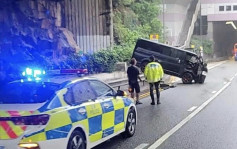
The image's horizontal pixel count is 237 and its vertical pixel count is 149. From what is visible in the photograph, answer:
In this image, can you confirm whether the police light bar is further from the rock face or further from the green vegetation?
the green vegetation

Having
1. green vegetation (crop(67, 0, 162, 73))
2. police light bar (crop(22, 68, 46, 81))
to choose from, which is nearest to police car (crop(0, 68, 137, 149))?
police light bar (crop(22, 68, 46, 81))

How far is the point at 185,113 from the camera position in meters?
12.5

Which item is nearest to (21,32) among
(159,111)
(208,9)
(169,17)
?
(159,111)

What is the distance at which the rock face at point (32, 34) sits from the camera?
19.0 meters

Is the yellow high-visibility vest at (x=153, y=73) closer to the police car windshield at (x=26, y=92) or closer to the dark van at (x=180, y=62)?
the police car windshield at (x=26, y=92)

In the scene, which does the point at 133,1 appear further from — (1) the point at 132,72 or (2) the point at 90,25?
(1) the point at 132,72

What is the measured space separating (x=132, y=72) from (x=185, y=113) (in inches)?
105

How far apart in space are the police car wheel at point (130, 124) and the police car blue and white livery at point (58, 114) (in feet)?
1.91

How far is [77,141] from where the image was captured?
21.2ft

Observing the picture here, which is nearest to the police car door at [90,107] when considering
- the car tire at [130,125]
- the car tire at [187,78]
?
the car tire at [130,125]

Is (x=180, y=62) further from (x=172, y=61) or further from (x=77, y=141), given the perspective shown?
(x=77, y=141)

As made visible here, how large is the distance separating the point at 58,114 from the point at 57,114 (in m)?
0.02

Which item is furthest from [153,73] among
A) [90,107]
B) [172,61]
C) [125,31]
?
[125,31]

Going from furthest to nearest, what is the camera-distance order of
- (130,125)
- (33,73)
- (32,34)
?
(32,34), (130,125), (33,73)
